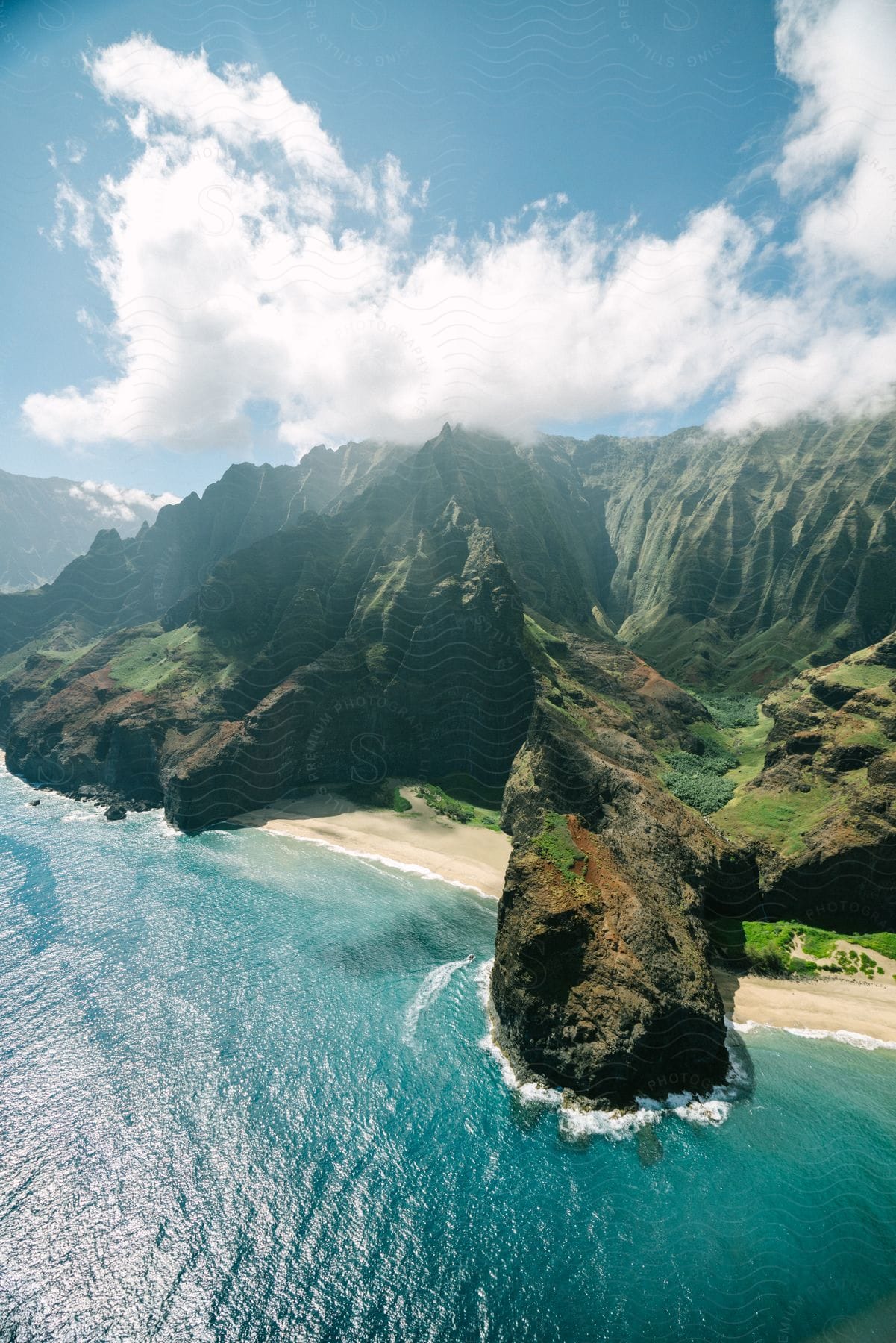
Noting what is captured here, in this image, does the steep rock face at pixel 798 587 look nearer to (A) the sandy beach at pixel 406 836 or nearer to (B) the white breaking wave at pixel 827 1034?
(A) the sandy beach at pixel 406 836

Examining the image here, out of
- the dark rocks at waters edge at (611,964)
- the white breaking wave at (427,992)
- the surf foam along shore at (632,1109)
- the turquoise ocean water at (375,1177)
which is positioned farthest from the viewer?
the white breaking wave at (427,992)

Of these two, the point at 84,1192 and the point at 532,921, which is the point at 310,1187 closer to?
the point at 84,1192

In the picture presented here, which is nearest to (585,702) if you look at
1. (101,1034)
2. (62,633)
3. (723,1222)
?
(723,1222)

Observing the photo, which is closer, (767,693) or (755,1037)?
(755,1037)

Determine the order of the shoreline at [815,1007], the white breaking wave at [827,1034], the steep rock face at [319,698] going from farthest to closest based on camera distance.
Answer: the steep rock face at [319,698] → the shoreline at [815,1007] → the white breaking wave at [827,1034]
